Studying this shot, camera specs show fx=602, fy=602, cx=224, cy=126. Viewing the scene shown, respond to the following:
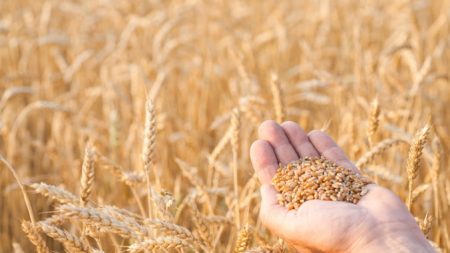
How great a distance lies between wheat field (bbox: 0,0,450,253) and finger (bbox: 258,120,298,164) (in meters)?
0.10

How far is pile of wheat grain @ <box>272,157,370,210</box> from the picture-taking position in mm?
1779

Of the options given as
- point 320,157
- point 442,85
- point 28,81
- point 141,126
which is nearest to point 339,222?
point 320,157

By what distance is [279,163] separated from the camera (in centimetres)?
205

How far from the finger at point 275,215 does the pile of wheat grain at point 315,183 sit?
0.03 metres

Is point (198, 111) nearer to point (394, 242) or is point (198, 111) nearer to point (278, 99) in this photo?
point (278, 99)

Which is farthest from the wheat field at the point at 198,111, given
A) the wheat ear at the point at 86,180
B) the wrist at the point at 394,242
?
the wrist at the point at 394,242

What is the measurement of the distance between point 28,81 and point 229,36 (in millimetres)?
1535

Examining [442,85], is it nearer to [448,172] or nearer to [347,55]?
[347,55]

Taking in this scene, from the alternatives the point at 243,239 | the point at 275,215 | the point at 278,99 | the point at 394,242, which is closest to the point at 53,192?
the point at 243,239

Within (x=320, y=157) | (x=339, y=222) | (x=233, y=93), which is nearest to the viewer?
(x=339, y=222)

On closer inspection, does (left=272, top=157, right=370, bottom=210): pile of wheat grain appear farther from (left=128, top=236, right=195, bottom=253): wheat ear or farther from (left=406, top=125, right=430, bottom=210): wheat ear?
(left=128, top=236, right=195, bottom=253): wheat ear

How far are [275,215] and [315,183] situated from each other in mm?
214

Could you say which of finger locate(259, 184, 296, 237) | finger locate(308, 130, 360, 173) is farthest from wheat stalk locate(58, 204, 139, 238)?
finger locate(308, 130, 360, 173)

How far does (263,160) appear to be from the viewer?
198cm
